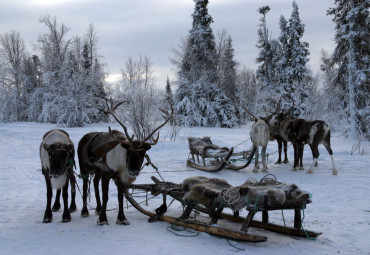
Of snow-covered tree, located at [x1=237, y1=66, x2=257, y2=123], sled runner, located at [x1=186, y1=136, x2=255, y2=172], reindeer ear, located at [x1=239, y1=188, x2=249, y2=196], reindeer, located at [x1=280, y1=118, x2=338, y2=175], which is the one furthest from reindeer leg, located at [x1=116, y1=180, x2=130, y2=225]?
snow-covered tree, located at [x1=237, y1=66, x2=257, y2=123]

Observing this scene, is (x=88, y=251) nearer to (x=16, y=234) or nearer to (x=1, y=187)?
(x=16, y=234)

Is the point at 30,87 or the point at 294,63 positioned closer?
the point at 294,63

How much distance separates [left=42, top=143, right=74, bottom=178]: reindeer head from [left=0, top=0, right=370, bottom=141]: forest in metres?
14.4

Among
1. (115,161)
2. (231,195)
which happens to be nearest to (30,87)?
(115,161)

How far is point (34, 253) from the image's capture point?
493 centimetres

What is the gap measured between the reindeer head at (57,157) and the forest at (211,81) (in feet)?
47.3

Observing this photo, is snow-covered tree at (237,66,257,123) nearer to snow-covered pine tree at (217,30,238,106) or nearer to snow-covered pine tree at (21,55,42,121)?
snow-covered pine tree at (217,30,238,106)

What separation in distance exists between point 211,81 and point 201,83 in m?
1.89

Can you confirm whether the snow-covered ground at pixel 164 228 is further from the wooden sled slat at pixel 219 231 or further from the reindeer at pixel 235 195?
the reindeer at pixel 235 195

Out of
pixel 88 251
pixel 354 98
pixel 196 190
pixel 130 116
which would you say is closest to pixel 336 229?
pixel 196 190

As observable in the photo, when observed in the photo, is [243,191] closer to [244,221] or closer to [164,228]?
[244,221]

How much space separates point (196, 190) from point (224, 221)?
1037 mm

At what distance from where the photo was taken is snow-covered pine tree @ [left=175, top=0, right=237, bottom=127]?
33.8 metres

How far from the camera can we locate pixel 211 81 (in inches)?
1411
